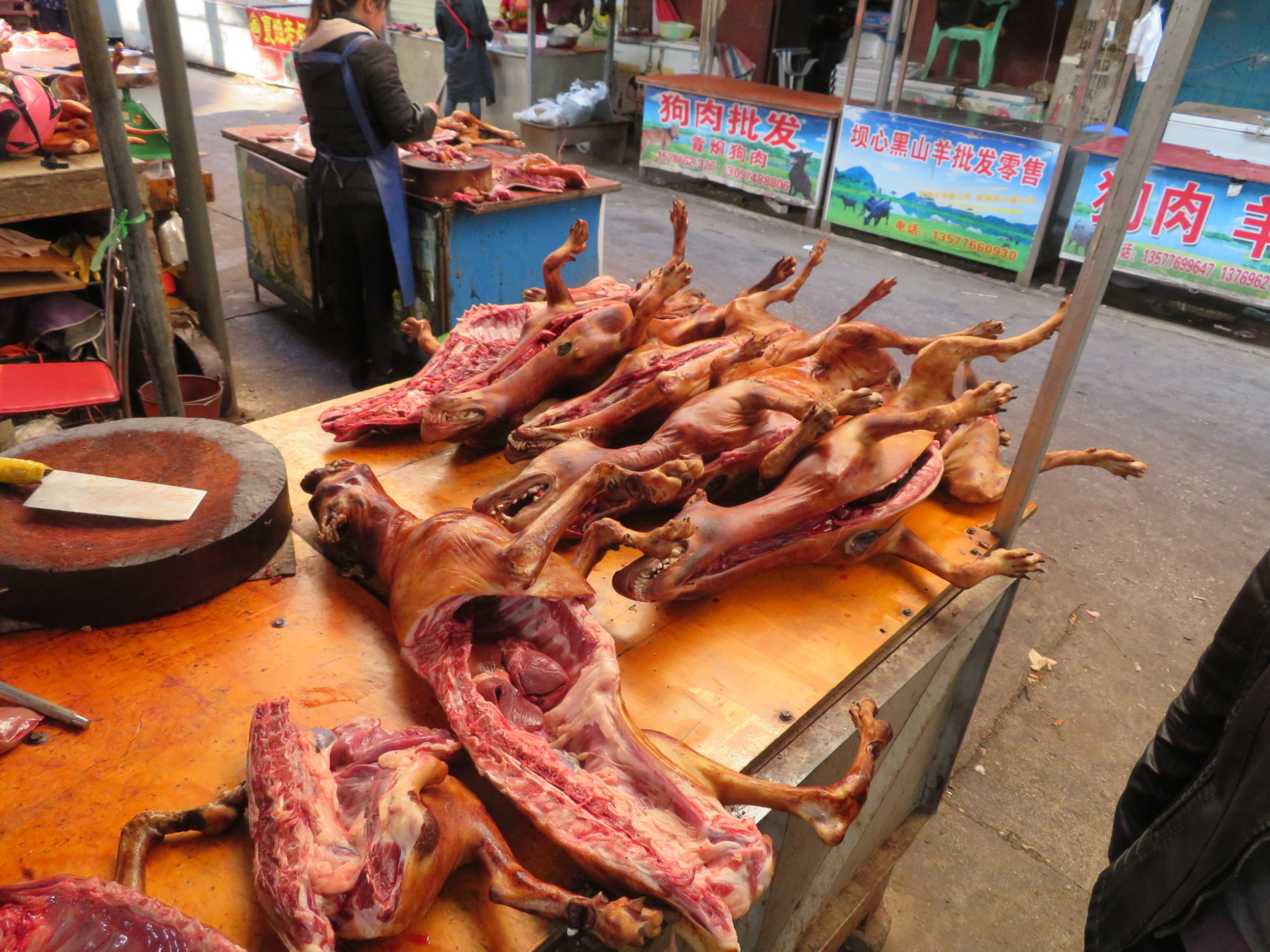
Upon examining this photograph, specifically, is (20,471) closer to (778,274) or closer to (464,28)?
(778,274)

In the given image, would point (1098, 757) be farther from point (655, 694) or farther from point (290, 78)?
point (290, 78)

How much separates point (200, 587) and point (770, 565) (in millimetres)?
1311

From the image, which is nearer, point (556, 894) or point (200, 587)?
point (556, 894)

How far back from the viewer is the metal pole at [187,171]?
396cm

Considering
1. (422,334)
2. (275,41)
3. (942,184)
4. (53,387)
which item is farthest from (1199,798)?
(275,41)

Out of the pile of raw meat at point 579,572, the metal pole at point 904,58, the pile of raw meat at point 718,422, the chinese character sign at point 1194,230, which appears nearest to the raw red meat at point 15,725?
the pile of raw meat at point 579,572

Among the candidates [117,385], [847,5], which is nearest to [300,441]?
[117,385]

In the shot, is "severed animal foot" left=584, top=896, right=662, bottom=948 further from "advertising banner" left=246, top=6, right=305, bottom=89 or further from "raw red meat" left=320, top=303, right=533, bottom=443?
"advertising banner" left=246, top=6, right=305, bottom=89

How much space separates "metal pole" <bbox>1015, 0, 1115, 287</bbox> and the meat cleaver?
7825mm

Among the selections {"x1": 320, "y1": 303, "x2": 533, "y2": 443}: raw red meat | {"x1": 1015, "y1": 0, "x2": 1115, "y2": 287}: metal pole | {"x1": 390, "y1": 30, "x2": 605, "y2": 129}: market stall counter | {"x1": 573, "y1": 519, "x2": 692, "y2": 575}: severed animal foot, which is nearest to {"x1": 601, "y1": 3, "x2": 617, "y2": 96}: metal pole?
{"x1": 390, "y1": 30, "x2": 605, "y2": 129}: market stall counter

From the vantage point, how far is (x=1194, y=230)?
715cm

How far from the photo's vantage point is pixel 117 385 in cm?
339

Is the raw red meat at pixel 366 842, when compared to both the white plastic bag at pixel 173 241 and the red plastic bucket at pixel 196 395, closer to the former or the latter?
the red plastic bucket at pixel 196 395

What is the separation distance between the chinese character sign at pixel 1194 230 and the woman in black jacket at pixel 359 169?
550 centimetres
